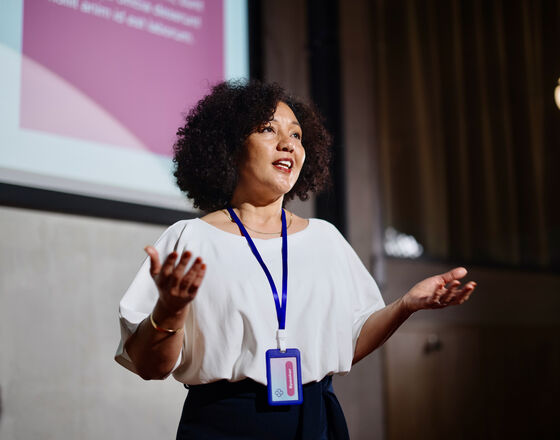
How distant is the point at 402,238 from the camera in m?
3.23

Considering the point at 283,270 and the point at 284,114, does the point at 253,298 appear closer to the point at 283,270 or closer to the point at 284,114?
the point at 283,270

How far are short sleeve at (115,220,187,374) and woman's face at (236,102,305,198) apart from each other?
0.53ft

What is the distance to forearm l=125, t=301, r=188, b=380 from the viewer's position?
1.06 m

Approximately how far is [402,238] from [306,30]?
109 cm

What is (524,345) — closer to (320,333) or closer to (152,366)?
(320,333)

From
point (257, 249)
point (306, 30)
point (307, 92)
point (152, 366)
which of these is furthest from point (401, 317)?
point (306, 30)

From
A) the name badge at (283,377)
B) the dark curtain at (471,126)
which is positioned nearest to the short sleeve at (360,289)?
the name badge at (283,377)

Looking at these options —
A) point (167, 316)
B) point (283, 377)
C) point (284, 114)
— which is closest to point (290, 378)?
point (283, 377)

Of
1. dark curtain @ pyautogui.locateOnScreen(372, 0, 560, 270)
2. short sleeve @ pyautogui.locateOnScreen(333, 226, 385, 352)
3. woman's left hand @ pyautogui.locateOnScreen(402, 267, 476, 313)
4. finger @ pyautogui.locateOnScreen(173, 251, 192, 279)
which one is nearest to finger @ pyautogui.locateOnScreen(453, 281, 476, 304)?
woman's left hand @ pyautogui.locateOnScreen(402, 267, 476, 313)

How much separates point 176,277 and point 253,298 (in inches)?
9.0

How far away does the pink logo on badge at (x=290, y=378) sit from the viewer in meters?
1.14

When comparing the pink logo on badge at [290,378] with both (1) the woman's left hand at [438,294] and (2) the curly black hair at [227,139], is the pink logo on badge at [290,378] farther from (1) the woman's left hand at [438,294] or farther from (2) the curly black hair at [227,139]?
(2) the curly black hair at [227,139]

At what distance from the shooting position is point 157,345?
109 centimetres

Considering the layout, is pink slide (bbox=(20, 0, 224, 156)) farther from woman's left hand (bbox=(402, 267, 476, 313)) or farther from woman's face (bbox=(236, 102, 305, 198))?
woman's left hand (bbox=(402, 267, 476, 313))
